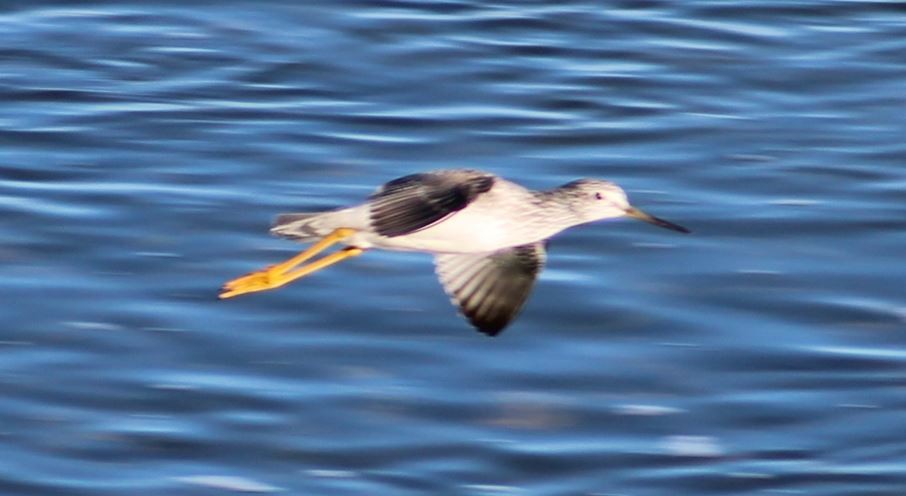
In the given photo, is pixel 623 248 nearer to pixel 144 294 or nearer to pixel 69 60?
pixel 144 294

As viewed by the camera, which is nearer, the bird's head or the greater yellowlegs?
the greater yellowlegs

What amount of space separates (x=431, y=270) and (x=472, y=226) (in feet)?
13.0

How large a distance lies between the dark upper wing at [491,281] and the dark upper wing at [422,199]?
50cm

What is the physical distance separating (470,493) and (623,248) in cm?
279

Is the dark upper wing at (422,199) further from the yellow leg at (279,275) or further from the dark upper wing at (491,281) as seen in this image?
the yellow leg at (279,275)

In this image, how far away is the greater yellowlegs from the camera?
28.2 ft

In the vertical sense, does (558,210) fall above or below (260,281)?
above

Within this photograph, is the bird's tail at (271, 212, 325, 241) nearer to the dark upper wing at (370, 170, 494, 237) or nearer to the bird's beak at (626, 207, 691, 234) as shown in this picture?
the dark upper wing at (370, 170, 494, 237)

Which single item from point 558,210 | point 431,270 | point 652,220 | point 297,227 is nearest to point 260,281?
point 297,227

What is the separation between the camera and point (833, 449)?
11.3 m

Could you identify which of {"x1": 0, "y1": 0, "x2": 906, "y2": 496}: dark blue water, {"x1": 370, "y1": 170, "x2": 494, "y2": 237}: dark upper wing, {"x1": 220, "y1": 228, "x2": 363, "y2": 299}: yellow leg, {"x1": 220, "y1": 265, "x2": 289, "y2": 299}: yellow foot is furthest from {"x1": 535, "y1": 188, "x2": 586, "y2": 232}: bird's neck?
{"x1": 0, "y1": 0, "x2": 906, "y2": 496}: dark blue water

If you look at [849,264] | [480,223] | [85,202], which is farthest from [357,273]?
[480,223]

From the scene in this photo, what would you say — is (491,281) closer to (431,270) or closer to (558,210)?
(558,210)

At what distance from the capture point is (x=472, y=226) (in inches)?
342
